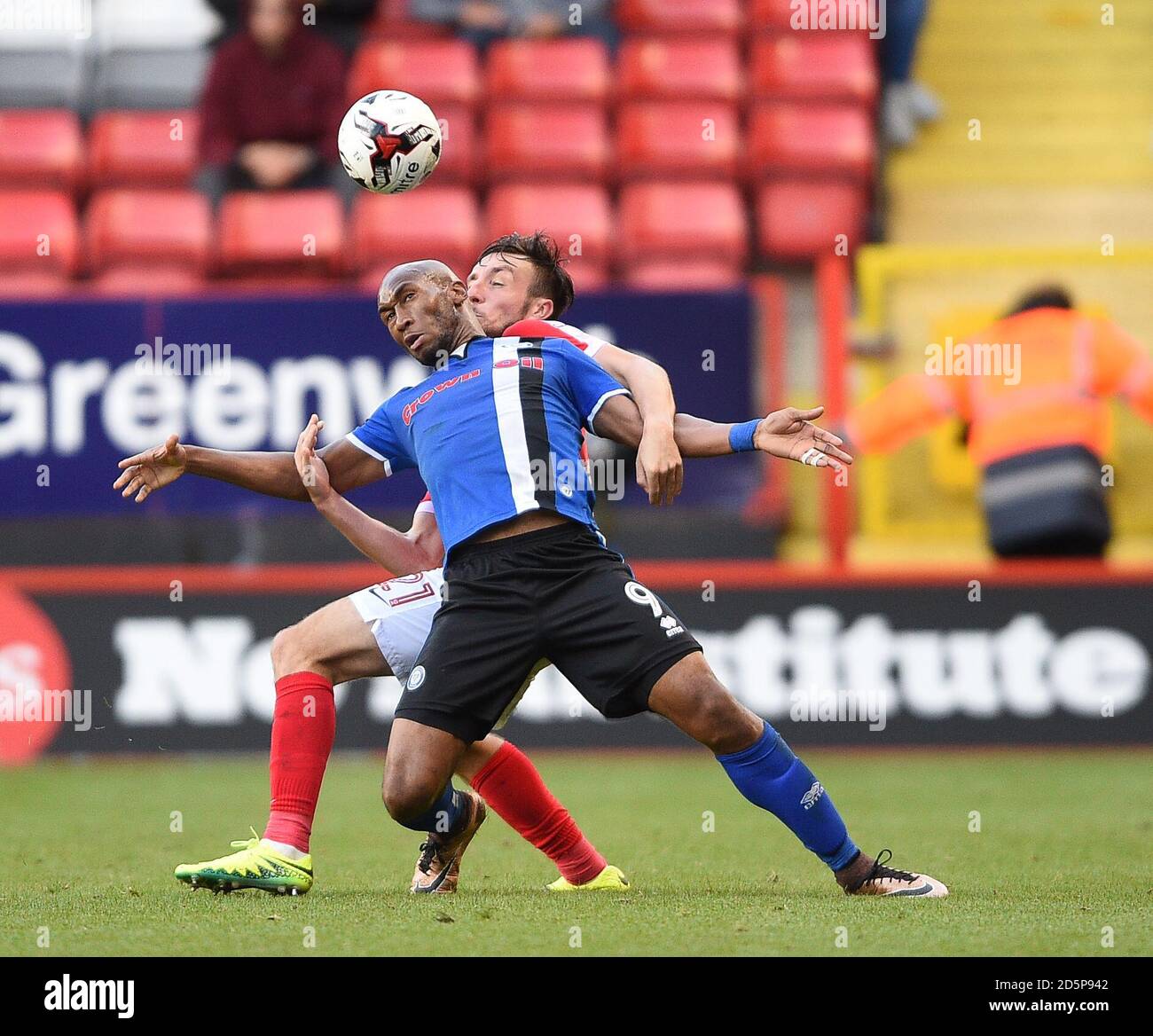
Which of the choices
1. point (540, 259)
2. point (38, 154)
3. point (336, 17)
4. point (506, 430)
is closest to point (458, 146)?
point (336, 17)

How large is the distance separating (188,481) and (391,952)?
221 inches

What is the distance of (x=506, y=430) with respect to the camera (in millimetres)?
5000

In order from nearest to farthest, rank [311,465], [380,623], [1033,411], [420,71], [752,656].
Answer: [380,623] < [311,465] < [752,656] < [1033,411] < [420,71]

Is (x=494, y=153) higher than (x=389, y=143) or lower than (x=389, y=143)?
higher

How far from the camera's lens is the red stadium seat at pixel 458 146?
37.8 feet

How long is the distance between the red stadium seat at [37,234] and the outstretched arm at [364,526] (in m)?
5.69

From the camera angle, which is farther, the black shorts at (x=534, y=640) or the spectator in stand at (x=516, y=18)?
the spectator in stand at (x=516, y=18)

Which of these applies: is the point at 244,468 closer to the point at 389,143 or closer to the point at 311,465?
the point at 311,465

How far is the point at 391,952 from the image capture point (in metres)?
4.07

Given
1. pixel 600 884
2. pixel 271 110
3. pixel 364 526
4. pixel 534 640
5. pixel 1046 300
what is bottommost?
pixel 600 884

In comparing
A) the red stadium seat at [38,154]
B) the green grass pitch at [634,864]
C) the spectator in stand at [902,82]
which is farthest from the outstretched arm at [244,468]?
the spectator in stand at [902,82]

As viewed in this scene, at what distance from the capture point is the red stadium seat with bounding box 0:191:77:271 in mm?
10617

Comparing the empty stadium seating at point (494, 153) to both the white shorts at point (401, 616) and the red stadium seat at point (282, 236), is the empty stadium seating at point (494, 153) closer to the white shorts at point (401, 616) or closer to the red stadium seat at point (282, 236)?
the red stadium seat at point (282, 236)

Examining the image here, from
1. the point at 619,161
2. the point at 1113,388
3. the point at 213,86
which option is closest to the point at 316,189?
the point at 213,86
